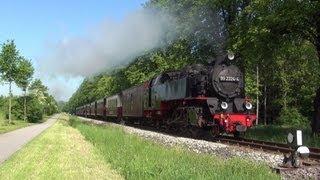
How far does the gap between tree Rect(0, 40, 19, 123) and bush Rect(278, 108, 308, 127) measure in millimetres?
25608

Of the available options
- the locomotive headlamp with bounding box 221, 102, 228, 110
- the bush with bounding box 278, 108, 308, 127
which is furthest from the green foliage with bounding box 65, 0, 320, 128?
the locomotive headlamp with bounding box 221, 102, 228, 110

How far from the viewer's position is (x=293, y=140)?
40.0 ft

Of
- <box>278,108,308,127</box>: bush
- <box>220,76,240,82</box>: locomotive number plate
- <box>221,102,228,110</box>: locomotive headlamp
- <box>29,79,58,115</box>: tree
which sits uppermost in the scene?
<box>29,79,58,115</box>: tree

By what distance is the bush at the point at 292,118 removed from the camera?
170ft

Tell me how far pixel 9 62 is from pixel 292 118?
2692 cm

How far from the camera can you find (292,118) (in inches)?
2063

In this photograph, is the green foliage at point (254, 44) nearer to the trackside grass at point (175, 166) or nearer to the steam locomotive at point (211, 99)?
the steam locomotive at point (211, 99)

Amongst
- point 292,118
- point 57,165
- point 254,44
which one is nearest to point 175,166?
point 57,165

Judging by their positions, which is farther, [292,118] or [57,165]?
[292,118]

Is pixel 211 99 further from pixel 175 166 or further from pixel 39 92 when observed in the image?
→ pixel 39 92

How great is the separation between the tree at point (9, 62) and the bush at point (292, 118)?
25608 millimetres

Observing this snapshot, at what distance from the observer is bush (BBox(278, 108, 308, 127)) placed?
170 feet

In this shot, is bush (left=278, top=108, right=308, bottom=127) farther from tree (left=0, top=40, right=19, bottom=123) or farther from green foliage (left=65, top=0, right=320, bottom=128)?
tree (left=0, top=40, right=19, bottom=123)

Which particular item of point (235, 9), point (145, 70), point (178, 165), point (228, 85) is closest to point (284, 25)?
point (228, 85)
